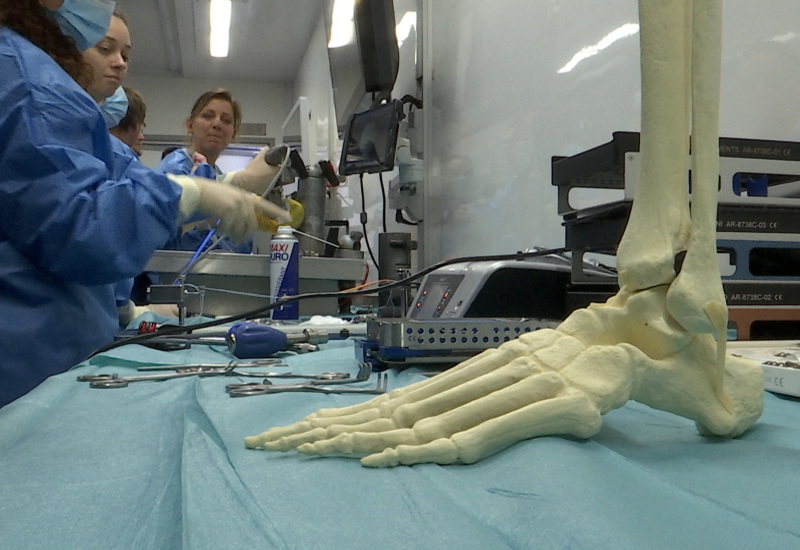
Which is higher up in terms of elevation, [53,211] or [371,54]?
[371,54]

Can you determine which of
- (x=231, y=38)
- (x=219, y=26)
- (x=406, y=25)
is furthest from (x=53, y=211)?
(x=231, y=38)

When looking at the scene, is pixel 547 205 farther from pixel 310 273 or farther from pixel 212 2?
pixel 212 2

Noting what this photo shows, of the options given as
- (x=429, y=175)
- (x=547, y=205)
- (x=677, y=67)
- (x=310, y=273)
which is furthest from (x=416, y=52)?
(x=677, y=67)

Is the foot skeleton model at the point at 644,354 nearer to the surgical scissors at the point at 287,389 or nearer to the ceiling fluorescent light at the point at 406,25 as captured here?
the surgical scissors at the point at 287,389

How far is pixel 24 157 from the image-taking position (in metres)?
1.02

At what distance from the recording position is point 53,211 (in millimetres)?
1048

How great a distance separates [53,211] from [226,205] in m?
0.39

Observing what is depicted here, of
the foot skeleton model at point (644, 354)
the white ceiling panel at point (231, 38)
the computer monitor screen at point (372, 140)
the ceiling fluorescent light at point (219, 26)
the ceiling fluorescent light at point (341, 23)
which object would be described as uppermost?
the white ceiling panel at point (231, 38)

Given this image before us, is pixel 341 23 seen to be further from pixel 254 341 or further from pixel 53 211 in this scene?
pixel 254 341

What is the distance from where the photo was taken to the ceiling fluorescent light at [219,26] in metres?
4.14

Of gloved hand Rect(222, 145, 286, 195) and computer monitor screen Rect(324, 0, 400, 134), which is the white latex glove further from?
computer monitor screen Rect(324, 0, 400, 134)

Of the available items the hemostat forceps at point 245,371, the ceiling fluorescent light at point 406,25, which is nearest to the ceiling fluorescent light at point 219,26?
the ceiling fluorescent light at point 406,25

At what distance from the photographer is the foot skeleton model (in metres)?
0.38

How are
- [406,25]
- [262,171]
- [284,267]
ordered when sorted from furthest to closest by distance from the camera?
[406,25] → [262,171] → [284,267]
